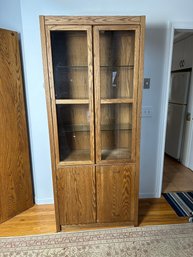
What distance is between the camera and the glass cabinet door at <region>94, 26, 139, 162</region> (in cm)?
161

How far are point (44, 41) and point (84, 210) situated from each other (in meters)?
1.64

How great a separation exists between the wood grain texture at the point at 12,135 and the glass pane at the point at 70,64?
1.93 ft

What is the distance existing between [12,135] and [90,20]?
1.41 m

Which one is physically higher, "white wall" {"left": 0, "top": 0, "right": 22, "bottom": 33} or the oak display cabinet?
"white wall" {"left": 0, "top": 0, "right": 22, "bottom": 33}

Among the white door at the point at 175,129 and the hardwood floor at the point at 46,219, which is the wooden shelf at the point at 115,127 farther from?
the white door at the point at 175,129

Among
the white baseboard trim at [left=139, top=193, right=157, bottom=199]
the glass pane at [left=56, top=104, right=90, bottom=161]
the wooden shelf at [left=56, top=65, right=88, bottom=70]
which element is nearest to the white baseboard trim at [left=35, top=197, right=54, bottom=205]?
the glass pane at [left=56, top=104, right=90, bottom=161]

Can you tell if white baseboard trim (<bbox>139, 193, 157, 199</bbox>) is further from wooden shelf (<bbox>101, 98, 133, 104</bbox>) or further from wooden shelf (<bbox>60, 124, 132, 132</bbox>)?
wooden shelf (<bbox>101, 98, 133, 104</bbox>)

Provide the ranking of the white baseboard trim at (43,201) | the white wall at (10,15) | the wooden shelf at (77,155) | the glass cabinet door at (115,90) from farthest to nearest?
the white baseboard trim at (43,201) → the white wall at (10,15) → the wooden shelf at (77,155) → the glass cabinet door at (115,90)

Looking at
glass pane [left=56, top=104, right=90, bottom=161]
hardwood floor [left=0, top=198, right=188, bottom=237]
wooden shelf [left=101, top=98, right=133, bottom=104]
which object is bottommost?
hardwood floor [left=0, top=198, right=188, bottom=237]

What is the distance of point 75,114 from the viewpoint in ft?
6.13

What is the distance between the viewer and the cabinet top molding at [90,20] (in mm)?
1493

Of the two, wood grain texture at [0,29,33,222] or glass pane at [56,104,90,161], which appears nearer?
glass pane at [56,104,90,161]

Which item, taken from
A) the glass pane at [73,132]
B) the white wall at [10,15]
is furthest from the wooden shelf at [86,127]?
the white wall at [10,15]

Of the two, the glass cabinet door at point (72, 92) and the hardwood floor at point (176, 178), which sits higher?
the glass cabinet door at point (72, 92)
